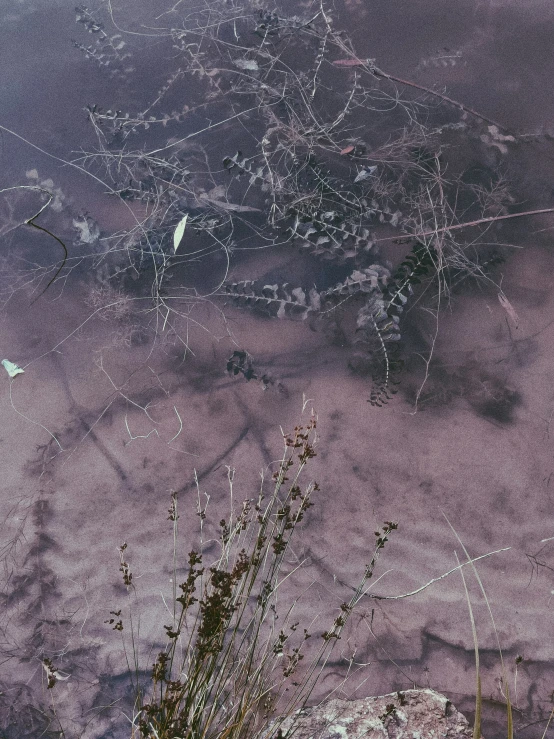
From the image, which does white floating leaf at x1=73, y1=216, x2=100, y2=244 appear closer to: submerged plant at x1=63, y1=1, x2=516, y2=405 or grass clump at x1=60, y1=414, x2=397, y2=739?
submerged plant at x1=63, y1=1, x2=516, y2=405

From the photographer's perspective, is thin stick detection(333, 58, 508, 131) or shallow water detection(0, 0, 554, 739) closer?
shallow water detection(0, 0, 554, 739)

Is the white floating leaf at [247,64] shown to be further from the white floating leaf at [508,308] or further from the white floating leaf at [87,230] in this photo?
the white floating leaf at [508,308]

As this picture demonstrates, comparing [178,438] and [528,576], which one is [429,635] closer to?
[528,576]

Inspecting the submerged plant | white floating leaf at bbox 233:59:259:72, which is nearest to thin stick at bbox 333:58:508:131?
the submerged plant

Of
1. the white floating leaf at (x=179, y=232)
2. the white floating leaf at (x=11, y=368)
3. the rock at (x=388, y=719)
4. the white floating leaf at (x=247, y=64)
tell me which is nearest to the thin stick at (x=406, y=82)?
the white floating leaf at (x=247, y=64)

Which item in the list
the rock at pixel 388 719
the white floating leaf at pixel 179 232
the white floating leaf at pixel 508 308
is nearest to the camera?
the rock at pixel 388 719
